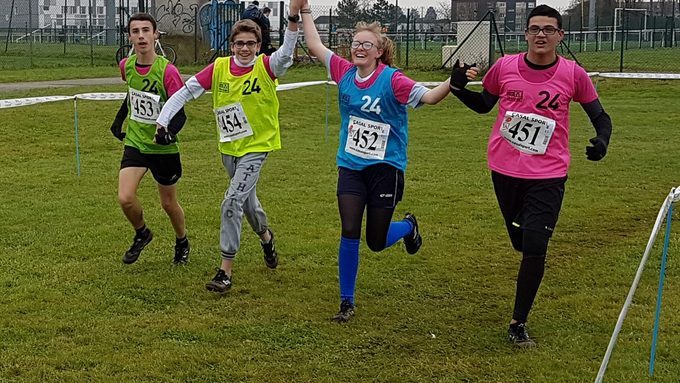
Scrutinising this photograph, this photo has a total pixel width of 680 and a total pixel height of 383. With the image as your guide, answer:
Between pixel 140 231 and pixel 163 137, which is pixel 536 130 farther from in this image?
pixel 140 231

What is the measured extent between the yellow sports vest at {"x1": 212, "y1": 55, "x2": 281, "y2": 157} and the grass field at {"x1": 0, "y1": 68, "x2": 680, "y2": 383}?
111 centimetres

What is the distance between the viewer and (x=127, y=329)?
5617 mm

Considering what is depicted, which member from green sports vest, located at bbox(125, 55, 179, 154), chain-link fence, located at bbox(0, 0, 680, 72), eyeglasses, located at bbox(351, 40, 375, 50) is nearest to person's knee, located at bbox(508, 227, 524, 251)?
eyeglasses, located at bbox(351, 40, 375, 50)

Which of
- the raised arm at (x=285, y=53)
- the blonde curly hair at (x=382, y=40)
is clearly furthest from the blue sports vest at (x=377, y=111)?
the raised arm at (x=285, y=53)

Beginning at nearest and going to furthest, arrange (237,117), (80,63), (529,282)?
(529,282) < (237,117) < (80,63)

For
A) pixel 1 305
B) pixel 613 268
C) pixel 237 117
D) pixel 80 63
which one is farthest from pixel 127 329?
pixel 80 63

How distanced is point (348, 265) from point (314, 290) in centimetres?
79

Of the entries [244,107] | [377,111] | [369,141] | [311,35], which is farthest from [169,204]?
[377,111]

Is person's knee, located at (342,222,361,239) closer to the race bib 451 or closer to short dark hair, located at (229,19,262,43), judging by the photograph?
the race bib 451

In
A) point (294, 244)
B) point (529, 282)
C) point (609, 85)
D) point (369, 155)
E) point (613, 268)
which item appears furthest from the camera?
point (609, 85)

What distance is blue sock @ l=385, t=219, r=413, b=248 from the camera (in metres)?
6.36

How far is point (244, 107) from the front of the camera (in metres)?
6.40

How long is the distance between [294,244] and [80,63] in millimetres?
26585

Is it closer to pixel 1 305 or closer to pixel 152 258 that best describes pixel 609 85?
pixel 152 258
